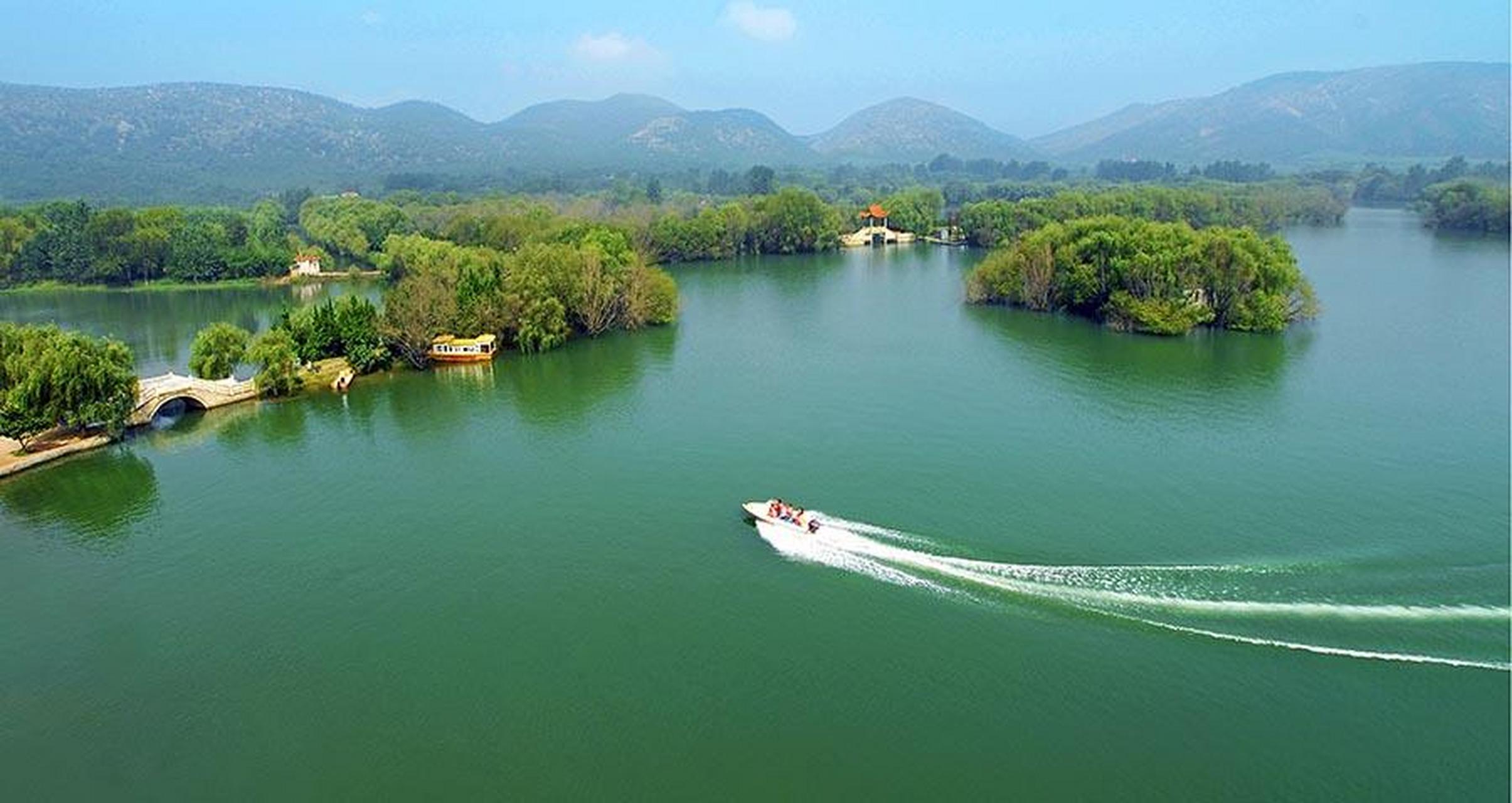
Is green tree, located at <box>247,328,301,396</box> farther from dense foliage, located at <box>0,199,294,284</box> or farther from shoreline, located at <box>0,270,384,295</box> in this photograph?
dense foliage, located at <box>0,199,294,284</box>

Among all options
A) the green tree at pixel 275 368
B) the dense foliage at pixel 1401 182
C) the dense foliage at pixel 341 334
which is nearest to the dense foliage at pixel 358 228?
the dense foliage at pixel 341 334

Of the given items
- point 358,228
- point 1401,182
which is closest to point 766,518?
point 358,228

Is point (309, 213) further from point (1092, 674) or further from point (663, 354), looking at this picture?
point (1092, 674)

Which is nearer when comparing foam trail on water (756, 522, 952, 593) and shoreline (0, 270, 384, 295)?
foam trail on water (756, 522, 952, 593)

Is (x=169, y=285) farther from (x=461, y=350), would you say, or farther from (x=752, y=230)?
(x=752, y=230)

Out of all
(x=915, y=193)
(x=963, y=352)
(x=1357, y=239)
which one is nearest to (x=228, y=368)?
(x=963, y=352)

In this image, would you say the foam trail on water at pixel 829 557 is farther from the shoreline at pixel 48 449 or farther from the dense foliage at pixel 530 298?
the dense foliage at pixel 530 298

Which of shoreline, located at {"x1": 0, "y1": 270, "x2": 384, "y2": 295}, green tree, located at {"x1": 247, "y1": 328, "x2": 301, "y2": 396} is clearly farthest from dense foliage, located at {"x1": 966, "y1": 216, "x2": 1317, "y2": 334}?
shoreline, located at {"x1": 0, "y1": 270, "x2": 384, "y2": 295}
